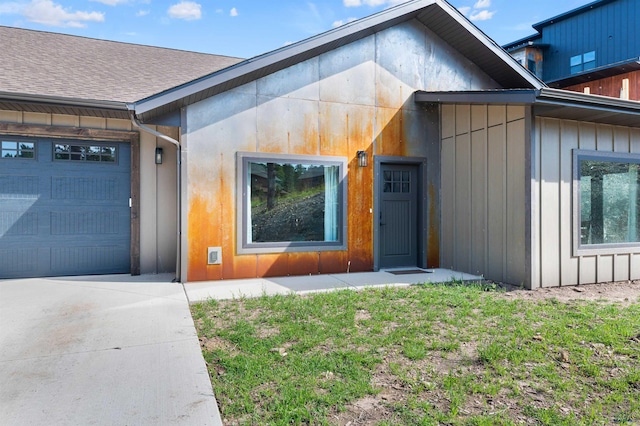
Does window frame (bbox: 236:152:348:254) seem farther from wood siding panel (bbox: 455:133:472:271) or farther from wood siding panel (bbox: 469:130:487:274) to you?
wood siding panel (bbox: 469:130:487:274)

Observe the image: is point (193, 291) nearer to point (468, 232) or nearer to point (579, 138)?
point (468, 232)

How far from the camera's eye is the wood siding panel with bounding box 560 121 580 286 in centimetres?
579

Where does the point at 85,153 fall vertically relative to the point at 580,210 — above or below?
above

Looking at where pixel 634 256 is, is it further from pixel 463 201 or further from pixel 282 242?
pixel 282 242

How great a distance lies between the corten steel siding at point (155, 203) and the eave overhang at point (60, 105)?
0.36m

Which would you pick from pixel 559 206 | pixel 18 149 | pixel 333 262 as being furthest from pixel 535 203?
pixel 18 149

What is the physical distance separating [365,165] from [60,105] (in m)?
4.94

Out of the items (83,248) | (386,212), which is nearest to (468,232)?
(386,212)

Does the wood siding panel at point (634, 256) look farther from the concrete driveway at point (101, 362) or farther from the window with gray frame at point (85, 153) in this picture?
the window with gray frame at point (85, 153)

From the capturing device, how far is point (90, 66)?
23.7ft

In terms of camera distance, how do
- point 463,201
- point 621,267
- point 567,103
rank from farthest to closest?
1. point 463,201
2. point 621,267
3. point 567,103

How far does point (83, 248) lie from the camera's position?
645cm

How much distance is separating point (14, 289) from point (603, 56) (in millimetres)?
19260

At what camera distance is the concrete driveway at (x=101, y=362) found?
7.29 ft
